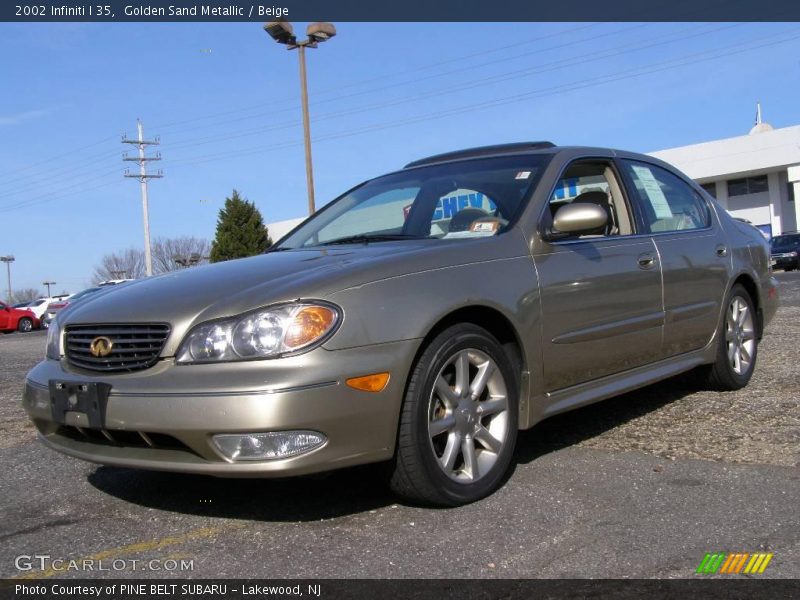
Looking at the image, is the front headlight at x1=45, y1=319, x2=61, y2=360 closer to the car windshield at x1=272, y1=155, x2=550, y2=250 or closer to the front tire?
the car windshield at x1=272, y1=155, x2=550, y2=250

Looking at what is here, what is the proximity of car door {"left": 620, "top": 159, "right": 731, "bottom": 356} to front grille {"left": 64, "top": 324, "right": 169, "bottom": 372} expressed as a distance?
112 inches

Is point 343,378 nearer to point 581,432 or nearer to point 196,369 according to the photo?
point 196,369

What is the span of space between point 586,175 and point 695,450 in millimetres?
1623

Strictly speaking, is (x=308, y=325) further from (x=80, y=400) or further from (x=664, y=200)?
(x=664, y=200)

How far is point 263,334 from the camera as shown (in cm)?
291

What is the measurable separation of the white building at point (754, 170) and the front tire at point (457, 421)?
3959 centimetres

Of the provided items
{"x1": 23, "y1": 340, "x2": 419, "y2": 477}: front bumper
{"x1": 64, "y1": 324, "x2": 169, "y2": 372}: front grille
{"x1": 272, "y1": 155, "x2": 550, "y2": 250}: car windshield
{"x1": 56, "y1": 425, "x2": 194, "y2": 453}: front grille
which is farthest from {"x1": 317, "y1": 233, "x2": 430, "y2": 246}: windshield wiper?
{"x1": 56, "y1": 425, "x2": 194, "y2": 453}: front grille

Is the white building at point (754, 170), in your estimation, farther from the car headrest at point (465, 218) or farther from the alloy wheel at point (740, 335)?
the car headrest at point (465, 218)

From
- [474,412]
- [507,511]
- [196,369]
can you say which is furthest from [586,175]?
[196,369]

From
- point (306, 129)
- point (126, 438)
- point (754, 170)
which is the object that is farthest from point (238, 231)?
point (126, 438)

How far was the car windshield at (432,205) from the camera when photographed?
4035 mm

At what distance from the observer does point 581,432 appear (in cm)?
451

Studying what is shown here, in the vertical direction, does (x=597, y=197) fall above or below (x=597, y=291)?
above

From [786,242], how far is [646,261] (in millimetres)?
28106
